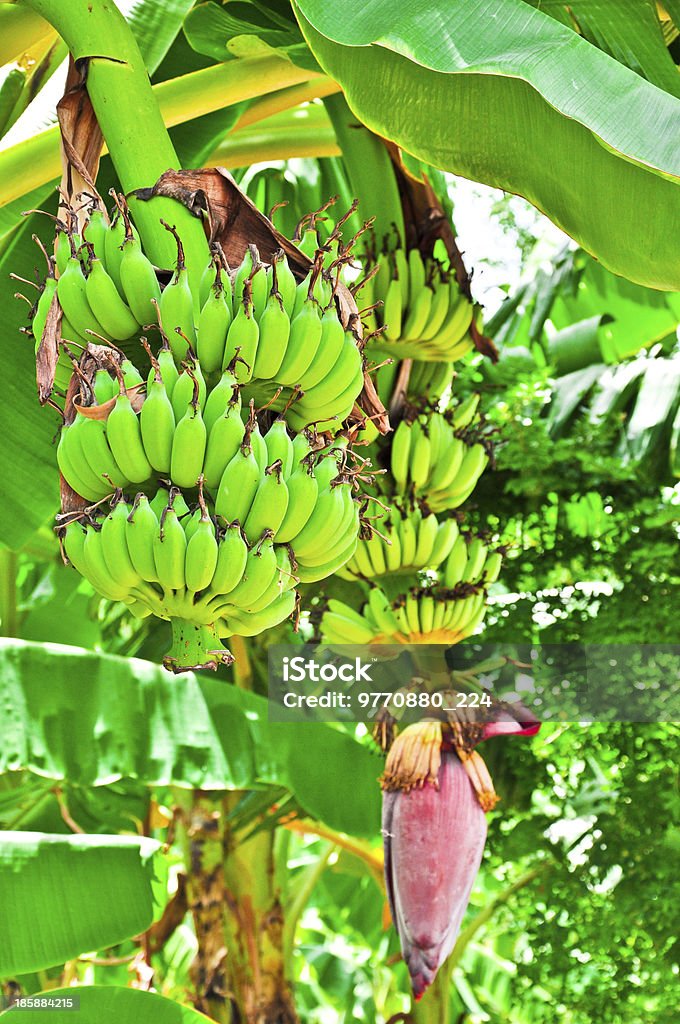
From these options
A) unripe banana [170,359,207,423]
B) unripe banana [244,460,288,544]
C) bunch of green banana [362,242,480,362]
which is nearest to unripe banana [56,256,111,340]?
unripe banana [170,359,207,423]

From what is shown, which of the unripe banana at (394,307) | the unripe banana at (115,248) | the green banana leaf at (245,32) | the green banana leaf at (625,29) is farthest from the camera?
the unripe banana at (394,307)

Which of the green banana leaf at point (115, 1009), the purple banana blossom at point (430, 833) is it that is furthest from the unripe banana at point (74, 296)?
the green banana leaf at point (115, 1009)

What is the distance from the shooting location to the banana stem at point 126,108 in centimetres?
82

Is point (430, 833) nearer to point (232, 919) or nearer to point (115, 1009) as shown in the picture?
point (115, 1009)

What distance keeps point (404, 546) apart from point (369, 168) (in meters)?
0.57

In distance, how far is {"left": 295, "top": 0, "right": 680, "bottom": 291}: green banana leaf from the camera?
705mm

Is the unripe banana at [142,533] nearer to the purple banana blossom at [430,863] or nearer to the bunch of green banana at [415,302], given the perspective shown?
the bunch of green banana at [415,302]

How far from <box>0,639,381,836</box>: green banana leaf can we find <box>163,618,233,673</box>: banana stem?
2.61 feet

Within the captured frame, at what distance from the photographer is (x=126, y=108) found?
2.77ft

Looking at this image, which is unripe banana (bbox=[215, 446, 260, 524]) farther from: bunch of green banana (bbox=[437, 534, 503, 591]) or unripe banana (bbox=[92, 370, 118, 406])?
bunch of green banana (bbox=[437, 534, 503, 591])

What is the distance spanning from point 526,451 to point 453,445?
63 cm

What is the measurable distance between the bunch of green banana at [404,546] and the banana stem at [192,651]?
0.63m

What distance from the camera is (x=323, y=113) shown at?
1762 millimetres

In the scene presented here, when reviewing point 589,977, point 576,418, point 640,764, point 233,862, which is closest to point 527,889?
point 589,977
